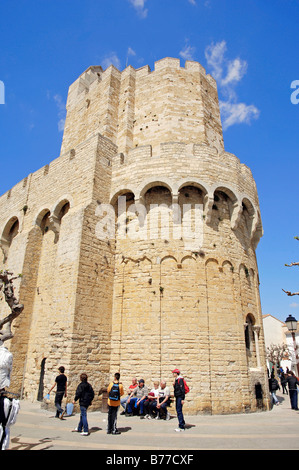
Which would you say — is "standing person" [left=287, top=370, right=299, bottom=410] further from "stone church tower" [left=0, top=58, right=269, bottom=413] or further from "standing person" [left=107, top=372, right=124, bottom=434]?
"standing person" [left=107, top=372, right=124, bottom=434]

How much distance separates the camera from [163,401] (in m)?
8.21

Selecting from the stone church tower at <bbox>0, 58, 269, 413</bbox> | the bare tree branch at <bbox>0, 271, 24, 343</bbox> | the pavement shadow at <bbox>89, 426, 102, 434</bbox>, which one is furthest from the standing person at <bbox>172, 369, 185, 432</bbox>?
the bare tree branch at <bbox>0, 271, 24, 343</bbox>

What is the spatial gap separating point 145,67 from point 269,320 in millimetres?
42243

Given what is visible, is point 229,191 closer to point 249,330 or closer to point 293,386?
point 249,330

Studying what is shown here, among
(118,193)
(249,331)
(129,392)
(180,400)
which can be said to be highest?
(118,193)

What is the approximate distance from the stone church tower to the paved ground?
4.07ft

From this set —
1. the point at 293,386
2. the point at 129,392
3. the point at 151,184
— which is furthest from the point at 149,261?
the point at 293,386

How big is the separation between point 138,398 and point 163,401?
88cm

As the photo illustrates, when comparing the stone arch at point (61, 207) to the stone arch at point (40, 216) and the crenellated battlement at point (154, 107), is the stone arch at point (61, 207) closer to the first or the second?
the stone arch at point (40, 216)

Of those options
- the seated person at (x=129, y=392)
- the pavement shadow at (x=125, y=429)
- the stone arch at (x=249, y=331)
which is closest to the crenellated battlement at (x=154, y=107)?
the stone arch at (x=249, y=331)

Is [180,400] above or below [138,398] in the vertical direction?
above

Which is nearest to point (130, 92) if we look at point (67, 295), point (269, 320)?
point (67, 295)

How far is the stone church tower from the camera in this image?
9.68m

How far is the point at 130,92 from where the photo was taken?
612 inches
